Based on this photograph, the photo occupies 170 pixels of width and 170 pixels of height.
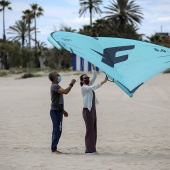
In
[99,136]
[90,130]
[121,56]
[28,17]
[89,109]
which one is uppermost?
[28,17]

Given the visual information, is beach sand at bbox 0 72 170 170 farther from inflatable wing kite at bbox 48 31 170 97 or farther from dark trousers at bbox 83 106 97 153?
inflatable wing kite at bbox 48 31 170 97

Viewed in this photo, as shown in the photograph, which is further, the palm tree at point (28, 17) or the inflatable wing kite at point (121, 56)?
the palm tree at point (28, 17)

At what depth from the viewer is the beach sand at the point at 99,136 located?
734 cm

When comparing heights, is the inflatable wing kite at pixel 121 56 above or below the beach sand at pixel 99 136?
above

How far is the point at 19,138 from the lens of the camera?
11023mm

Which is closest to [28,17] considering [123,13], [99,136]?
[123,13]

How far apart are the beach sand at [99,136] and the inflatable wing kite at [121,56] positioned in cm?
128

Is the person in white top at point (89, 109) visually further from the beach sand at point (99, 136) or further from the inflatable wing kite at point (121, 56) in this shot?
the inflatable wing kite at point (121, 56)

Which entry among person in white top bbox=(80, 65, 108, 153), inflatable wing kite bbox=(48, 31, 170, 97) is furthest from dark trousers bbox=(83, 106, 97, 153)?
inflatable wing kite bbox=(48, 31, 170, 97)

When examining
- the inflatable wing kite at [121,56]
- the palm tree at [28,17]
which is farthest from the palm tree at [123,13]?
the inflatable wing kite at [121,56]

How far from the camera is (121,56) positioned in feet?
27.2

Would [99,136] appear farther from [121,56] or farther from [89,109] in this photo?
[121,56]

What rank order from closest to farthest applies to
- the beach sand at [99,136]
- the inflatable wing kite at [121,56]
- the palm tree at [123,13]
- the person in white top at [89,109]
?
the beach sand at [99,136] → the inflatable wing kite at [121,56] → the person in white top at [89,109] → the palm tree at [123,13]

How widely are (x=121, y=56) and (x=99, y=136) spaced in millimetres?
3386
